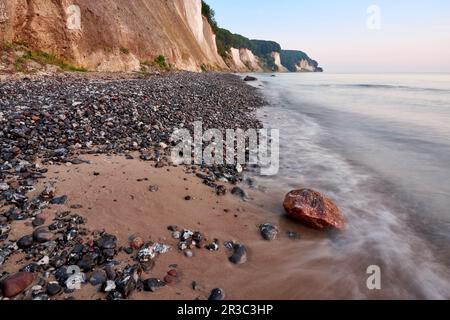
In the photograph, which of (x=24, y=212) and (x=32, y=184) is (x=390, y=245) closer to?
(x=24, y=212)

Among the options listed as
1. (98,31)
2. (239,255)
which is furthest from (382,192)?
(98,31)

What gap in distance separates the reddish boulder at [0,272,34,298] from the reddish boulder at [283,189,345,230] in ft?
11.2

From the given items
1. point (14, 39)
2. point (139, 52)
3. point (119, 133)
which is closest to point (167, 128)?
point (119, 133)

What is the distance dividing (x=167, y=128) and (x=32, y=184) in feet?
12.9

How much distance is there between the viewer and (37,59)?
1471cm

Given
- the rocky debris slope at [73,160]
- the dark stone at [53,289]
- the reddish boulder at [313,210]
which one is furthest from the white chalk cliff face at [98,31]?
the reddish boulder at [313,210]

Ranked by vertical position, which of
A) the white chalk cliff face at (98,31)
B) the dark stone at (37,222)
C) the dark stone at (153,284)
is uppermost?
the white chalk cliff face at (98,31)

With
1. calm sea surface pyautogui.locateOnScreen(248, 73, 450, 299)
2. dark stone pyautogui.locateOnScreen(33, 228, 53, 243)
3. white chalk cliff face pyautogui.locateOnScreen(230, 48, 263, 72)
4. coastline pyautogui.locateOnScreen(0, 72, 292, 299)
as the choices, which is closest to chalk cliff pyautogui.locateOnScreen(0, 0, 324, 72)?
coastline pyautogui.locateOnScreen(0, 72, 292, 299)

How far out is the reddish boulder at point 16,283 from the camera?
2605mm

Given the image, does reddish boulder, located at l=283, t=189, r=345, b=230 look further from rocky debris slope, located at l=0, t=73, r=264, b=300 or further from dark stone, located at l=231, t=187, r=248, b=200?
rocky debris slope, located at l=0, t=73, r=264, b=300

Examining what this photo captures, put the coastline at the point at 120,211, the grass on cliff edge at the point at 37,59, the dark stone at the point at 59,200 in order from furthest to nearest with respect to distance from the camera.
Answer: the grass on cliff edge at the point at 37,59 < the dark stone at the point at 59,200 < the coastline at the point at 120,211

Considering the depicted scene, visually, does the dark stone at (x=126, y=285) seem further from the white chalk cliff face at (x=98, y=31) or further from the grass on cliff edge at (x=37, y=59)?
the white chalk cliff face at (x=98, y=31)

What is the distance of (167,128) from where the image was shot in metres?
7.79

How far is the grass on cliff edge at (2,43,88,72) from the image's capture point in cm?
1344
